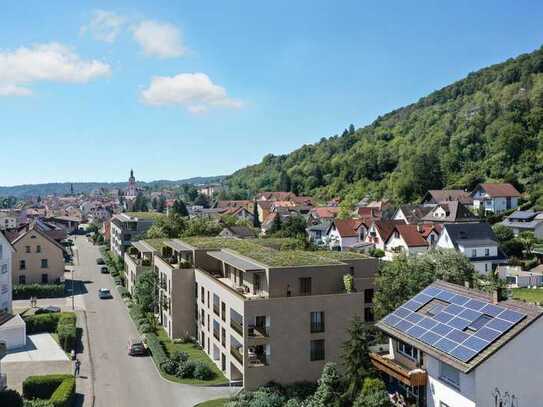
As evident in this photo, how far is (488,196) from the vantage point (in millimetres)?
102688

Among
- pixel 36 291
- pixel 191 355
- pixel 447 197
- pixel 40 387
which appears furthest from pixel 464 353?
pixel 447 197

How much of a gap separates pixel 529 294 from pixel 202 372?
121 ft

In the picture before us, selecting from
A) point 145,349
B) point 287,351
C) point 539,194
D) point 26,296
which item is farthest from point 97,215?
point 287,351

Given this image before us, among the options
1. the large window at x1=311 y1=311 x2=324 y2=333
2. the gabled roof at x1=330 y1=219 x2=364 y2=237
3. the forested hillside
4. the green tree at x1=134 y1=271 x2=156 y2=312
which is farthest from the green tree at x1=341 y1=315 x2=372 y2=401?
the forested hillside

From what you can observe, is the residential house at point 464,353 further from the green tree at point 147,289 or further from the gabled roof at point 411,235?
the gabled roof at point 411,235

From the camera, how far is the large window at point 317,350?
3298 centimetres

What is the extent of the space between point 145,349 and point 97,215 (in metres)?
146

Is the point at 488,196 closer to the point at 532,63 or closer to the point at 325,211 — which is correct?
the point at 325,211

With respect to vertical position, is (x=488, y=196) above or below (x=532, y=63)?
below

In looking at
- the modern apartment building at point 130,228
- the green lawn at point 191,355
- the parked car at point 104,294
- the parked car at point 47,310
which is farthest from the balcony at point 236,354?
the modern apartment building at point 130,228

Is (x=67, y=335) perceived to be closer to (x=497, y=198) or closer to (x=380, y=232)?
(x=380, y=232)

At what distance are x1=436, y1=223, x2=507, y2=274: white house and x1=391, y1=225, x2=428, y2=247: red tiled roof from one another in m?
4.22

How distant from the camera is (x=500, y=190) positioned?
10344cm

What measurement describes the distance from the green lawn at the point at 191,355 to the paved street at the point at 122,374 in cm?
64
